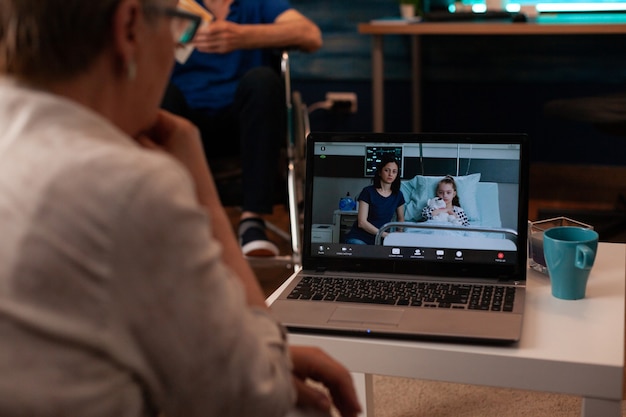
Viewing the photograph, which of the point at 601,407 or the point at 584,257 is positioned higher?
the point at 584,257

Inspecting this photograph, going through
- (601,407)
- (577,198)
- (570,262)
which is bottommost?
(577,198)

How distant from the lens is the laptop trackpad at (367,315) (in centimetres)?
111

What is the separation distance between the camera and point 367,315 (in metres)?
1.13

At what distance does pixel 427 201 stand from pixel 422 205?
10 millimetres

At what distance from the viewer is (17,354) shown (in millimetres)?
570

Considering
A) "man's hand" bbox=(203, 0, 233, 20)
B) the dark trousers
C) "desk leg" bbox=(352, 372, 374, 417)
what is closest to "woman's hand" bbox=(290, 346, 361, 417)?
"desk leg" bbox=(352, 372, 374, 417)

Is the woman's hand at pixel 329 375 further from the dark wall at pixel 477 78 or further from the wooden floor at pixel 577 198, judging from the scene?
the dark wall at pixel 477 78

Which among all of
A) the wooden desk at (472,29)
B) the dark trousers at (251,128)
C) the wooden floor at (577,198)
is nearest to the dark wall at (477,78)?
the wooden floor at (577,198)

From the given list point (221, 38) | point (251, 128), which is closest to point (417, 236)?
point (251, 128)

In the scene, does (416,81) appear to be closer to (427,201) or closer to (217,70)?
(217,70)

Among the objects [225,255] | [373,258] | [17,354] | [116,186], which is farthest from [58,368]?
[373,258]

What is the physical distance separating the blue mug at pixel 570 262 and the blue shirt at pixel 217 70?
Result: 152 cm

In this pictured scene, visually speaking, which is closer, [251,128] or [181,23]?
[181,23]

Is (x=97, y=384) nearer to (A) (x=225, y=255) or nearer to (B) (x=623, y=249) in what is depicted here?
(A) (x=225, y=255)
